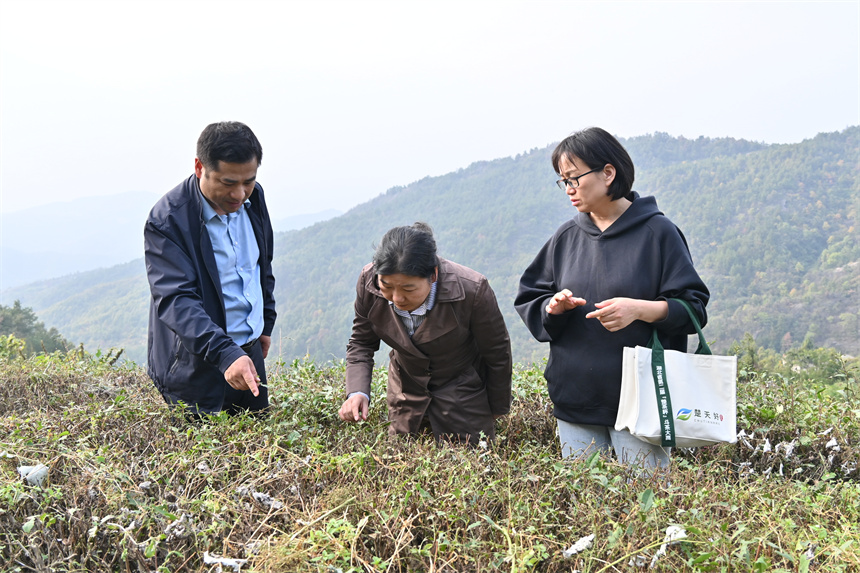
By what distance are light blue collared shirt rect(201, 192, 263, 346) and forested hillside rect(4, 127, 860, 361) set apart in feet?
5.84

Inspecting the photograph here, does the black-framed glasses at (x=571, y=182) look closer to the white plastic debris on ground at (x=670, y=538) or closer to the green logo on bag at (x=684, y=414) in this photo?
the green logo on bag at (x=684, y=414)

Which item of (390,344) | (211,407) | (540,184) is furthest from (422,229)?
(540,184)

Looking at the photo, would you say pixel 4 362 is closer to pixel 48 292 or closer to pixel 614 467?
pixel 614 467

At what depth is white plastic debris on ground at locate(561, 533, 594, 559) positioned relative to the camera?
1849 mm

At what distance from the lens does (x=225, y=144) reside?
2930mm

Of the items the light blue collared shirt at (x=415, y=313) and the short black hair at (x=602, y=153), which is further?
the light blue collared shirt at (x=415, y=313)

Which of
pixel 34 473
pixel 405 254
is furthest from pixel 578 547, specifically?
pixel 34 473

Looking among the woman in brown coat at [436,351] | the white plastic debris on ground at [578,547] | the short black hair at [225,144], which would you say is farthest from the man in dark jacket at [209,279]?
the white plastic debris on ground at [578,547]

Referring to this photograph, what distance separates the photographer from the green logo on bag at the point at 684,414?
8.38 ft

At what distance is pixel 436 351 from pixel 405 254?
0.60 meters

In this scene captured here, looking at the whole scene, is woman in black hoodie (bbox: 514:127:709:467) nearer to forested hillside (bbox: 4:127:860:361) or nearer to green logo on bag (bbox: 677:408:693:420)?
green logo on bag (bbox: 677:408:693:420)

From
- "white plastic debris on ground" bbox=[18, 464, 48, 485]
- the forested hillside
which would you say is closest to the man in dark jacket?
"white plastic debris on ground" bbox=[18, 464, 48, 485]

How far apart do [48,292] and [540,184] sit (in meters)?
54.9

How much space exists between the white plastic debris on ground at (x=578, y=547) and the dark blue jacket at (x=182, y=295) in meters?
1.69
